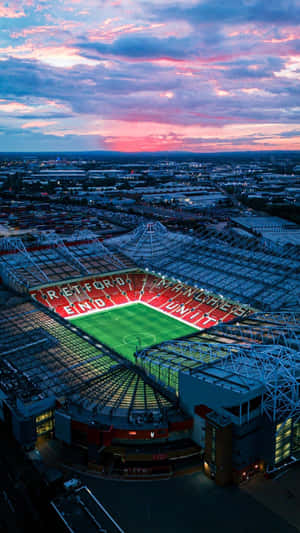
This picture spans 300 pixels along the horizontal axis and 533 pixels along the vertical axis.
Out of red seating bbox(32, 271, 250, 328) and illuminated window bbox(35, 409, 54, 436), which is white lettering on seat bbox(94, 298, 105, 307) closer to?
red seating bbox(32, 271, 250, 328)

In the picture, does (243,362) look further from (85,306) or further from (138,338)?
(85,306)

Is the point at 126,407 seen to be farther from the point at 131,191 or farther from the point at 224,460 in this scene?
the point at 131,191

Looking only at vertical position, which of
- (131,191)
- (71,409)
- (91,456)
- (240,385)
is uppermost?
(131,191)

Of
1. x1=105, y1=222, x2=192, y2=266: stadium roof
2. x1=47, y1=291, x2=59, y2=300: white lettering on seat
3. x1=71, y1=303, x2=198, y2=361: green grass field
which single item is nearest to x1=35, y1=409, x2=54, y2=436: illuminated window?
x1=71, y1=303, x2=198, y2=361: green grass field

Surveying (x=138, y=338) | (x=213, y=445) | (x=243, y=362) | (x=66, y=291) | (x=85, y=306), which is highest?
(x=243, y=362)

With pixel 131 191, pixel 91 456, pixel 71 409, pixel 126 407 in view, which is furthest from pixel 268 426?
pixel 131 191

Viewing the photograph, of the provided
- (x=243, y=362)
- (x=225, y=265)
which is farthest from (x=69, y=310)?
(x=243, y=362)
